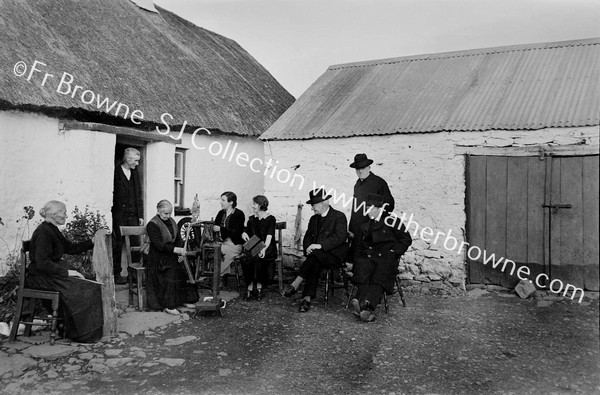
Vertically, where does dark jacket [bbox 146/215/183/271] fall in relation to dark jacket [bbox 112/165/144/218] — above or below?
below

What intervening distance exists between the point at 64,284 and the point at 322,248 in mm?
2885

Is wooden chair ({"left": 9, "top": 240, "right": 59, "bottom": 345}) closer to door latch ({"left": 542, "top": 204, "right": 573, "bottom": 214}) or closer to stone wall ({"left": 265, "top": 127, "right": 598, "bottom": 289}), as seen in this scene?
stone wall ({"left": 265, "top": 127, "right": 598, "bottom": 289})

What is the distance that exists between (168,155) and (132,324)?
11.9 feet

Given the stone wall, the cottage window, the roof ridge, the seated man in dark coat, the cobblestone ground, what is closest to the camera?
the cobblestone ground

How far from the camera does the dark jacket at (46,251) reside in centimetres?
489

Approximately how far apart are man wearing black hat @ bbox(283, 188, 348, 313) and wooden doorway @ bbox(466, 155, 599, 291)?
2.21 metres

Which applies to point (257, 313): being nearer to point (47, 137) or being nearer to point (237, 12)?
point (47, 137)

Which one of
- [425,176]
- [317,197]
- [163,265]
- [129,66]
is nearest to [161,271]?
[163,265]

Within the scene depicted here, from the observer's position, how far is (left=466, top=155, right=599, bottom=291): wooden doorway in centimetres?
715

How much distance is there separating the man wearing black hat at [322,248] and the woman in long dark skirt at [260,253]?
0.56m

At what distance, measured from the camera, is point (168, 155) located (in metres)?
8.71

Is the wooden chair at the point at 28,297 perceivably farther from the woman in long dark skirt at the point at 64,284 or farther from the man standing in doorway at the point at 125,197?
the man standing in doorway at the point at 125,197

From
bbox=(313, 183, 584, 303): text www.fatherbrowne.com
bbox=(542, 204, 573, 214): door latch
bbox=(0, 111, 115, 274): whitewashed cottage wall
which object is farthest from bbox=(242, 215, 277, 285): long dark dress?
bbox=(542, 204, 573, 214): door latch

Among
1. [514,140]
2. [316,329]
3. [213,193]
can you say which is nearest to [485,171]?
[514,140]
